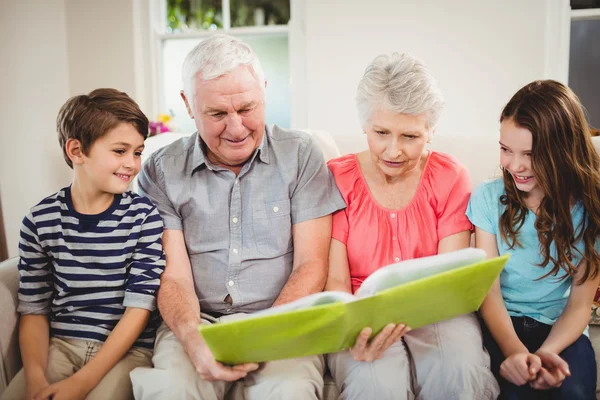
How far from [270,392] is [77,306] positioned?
585mm

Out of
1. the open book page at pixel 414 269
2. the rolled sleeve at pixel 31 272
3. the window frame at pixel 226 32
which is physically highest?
the window frame at pixel 226 32

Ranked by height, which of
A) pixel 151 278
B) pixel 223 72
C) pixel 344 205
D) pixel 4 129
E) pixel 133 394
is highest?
pixel 223 72

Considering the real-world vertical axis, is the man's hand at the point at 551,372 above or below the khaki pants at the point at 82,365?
above

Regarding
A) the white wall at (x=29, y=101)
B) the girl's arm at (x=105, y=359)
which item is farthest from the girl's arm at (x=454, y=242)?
the white wall at (x=29, y=101)

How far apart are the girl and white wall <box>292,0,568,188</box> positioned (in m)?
1.29

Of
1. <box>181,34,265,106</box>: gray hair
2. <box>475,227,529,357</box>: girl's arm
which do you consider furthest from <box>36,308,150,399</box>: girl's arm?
<box>475,227,529,357</box>: girl's arm

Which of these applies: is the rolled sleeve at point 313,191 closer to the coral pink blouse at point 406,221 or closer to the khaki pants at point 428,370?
the coral pink blouse at point 406,221

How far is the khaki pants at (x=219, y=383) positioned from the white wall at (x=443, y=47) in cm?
154

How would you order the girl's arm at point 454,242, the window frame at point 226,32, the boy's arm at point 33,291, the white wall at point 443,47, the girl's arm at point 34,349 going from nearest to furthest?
the girl's arm at point 34,349, the boy's arm at point 33,291, the girl's arm at point 454,242, the white wall at point 443,47, the window frame at point 226,32

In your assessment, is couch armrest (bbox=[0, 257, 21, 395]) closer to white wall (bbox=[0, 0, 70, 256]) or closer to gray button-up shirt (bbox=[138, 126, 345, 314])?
gray button-up shirt (bbox=[138, 126, 345, 314])

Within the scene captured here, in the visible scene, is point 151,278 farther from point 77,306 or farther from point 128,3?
point 128,3

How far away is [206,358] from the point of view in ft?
4.09

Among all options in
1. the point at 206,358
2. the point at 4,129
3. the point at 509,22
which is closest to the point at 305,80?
the point at 509,22

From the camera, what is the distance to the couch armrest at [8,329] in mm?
1387
